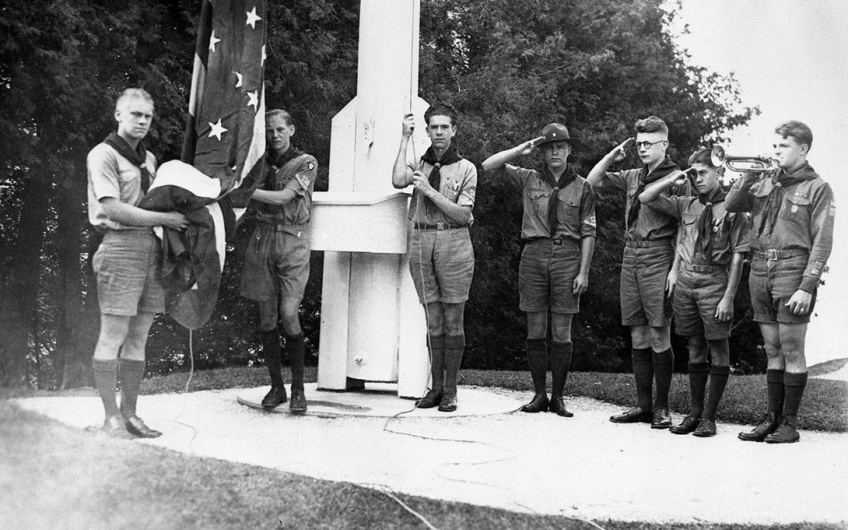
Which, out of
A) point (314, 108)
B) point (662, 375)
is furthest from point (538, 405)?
point (314, 108)

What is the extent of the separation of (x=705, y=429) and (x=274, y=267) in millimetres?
2902

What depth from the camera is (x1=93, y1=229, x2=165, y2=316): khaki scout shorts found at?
4004 millimetres

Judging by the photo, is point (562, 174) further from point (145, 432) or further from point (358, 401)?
point (145, 432)

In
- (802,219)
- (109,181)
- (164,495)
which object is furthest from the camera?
(802,219)

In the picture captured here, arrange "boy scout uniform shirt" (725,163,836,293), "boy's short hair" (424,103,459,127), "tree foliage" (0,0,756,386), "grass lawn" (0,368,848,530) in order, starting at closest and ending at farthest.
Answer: "grass lawn" (0,368,848,530) → "tree foliage" (0,0,756,386) → "boy scout uniform shirt" (725,163,836,293) → "boy's short hair" (424,103,459,127)

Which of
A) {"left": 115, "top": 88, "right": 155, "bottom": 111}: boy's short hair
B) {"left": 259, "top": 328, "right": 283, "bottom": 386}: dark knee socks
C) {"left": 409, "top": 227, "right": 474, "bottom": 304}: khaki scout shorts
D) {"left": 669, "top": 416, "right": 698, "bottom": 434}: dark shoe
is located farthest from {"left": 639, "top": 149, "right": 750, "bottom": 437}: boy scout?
{"left": 115, "top": 88, "right": 155, "bottom": 111}: boy's short hair

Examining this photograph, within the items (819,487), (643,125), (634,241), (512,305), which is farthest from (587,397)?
(512,305)

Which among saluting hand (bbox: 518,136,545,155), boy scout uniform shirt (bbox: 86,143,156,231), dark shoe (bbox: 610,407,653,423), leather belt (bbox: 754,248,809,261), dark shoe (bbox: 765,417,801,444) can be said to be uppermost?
saluting hand (bbox: 518,136,545,155)

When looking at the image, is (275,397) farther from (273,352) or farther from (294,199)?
(294,199)

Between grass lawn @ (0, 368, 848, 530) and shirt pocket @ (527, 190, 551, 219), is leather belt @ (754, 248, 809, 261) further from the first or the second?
grass lawn @ (0, 368, 848, 530)

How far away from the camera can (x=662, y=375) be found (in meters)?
6.07

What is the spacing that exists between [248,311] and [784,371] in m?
5.65

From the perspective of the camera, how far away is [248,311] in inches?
373

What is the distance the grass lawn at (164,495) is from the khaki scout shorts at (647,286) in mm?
2384
